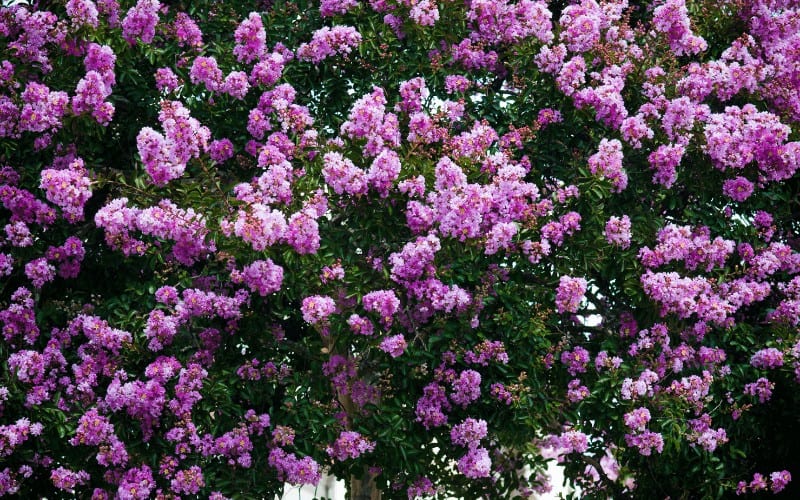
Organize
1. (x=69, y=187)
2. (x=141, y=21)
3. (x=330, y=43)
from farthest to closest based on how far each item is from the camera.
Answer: (x=330, y=43) → (x=141, y=21) → (x=69, y=187)

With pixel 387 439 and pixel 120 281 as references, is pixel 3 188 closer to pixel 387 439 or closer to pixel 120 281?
pixel 120 281

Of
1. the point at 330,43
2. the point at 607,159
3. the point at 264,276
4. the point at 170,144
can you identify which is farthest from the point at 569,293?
the point at 170,144

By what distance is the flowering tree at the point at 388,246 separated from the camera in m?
7.07

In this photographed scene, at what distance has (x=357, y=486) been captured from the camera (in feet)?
28.9

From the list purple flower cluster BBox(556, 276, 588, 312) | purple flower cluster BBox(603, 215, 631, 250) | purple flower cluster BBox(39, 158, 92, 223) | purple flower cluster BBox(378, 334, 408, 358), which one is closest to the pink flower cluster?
purple flower cluster BBox(39, 158, 92, 223)

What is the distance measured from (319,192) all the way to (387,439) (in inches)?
68.8

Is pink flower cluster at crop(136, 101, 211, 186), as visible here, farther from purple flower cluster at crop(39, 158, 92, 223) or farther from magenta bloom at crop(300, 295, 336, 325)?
magenta bloom at crop(300, 295, 336, 325)

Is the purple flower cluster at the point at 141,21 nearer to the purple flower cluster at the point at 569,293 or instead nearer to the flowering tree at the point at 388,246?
the flowering tree at the point at 388,246

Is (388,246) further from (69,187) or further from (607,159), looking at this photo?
(69,187)

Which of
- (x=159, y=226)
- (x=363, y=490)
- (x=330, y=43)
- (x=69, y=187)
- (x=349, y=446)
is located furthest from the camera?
(x=363, y=490)

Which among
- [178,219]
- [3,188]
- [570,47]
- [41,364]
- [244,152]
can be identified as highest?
[570,47]

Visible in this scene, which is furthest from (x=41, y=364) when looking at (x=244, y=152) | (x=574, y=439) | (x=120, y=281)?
(x=574, y=439)

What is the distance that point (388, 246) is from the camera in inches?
284

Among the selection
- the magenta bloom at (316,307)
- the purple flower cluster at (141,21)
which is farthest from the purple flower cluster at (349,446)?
the purple flower cluster at (141,21)
